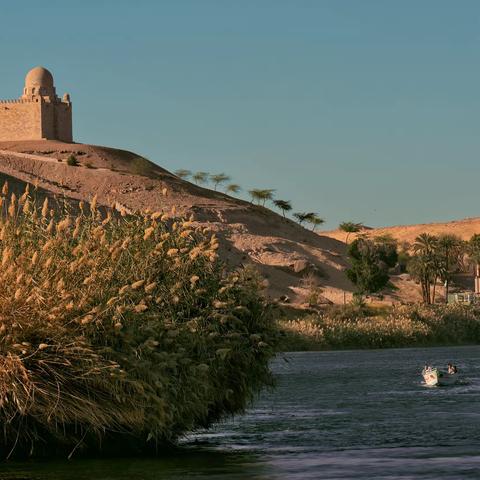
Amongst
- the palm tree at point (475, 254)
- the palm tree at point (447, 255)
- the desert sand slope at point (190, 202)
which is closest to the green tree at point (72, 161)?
the desert sand slope at point (190, 202)

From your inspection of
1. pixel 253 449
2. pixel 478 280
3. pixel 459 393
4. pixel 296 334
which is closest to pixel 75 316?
pixel 253 449

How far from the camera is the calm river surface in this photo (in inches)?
878

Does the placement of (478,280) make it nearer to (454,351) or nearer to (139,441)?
(454,351)

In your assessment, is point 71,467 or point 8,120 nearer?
point 71,467

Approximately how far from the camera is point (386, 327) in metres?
86.5

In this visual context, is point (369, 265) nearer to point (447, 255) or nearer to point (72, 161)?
point (447, 255)

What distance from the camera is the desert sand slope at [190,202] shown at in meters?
→ 127

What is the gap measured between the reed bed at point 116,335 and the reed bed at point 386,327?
2171 inches

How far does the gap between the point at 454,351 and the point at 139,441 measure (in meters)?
59.8

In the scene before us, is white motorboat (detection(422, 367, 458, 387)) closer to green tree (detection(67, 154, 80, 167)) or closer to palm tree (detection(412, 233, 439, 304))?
palm tree (detection(412, 233, 439, 304))

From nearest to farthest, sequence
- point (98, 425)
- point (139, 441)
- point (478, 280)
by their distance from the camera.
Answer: point (98, 425), point (139, 441), point (478, 280)

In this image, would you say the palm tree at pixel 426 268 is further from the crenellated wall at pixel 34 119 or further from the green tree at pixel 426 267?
the crenellated wall at pixel 34 119

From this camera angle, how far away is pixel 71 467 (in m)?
22.4

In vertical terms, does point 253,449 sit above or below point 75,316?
below
